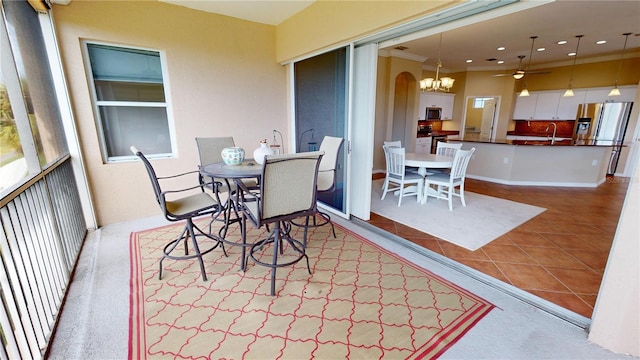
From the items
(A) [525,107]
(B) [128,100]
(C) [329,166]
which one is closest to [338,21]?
(C) [329,166]

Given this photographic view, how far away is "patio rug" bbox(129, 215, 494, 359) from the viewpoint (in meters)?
1.58

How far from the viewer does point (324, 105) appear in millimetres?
3719

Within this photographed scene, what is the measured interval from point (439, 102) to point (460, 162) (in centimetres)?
467

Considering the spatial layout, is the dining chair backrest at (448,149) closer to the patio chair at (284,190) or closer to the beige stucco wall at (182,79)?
the beige stucco wall at (182,79)

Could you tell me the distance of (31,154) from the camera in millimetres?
1944

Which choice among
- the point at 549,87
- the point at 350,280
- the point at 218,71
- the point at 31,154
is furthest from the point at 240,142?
the point at 549,87

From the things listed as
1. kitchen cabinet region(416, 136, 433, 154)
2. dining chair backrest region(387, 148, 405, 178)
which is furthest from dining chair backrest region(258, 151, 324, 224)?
kitchen cabinet region(416, 136, 433, 154)

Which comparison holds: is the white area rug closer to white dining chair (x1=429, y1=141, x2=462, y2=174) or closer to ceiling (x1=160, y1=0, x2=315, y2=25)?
white dining chair (x1=429, y1=141, x2=462, y2=174)

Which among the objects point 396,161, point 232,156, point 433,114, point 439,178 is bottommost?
point 439,178

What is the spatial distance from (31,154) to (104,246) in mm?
1235

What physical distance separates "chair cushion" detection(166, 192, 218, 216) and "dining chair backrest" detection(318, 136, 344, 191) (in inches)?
43.9

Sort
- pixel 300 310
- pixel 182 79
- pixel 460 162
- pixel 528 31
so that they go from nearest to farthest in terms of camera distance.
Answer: pixel 300 310 → pixel 182 79 → pixel 460 162 → pixel 528 31

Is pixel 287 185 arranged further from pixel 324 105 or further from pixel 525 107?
pixel 525 107

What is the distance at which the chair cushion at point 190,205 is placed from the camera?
2211mm
